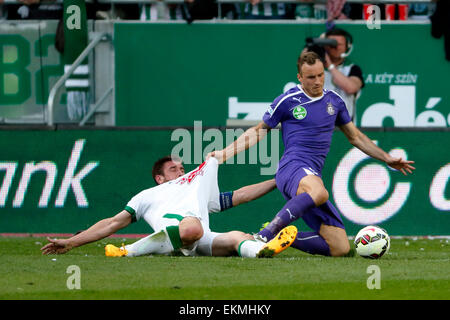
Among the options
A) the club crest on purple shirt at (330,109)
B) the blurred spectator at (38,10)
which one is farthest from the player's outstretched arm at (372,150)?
the blurred spectator at (38,10)

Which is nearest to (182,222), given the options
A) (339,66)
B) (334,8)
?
(339,66)

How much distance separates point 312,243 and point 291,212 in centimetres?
84

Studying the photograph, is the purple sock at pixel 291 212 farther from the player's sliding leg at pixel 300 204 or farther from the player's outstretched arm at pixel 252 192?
the player's outstretched arm at pixel 252 192

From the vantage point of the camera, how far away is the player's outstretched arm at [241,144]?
10.3 meters

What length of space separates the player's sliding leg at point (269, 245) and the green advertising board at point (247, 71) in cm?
501

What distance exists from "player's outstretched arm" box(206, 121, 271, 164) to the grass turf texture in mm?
1017

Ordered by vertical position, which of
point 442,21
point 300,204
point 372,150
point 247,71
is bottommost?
point 300,204

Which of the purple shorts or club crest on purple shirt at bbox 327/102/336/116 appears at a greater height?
club crest on purple shirt at bbox 327/102/336/116

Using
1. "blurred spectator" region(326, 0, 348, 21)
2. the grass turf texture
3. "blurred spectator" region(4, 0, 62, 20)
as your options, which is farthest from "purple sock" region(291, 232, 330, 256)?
"blurred spectator" region(4, 0, 62, 20)

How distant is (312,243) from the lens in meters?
10.5

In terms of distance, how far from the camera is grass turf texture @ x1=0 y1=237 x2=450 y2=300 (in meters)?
7.73

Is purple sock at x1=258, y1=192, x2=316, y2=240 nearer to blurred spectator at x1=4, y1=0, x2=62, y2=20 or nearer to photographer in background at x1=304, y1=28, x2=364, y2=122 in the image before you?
photographer in background at x1=304, y1=28, x2=364, y2=122

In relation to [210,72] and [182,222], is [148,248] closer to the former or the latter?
[182,222]

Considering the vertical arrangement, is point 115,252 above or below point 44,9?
below
